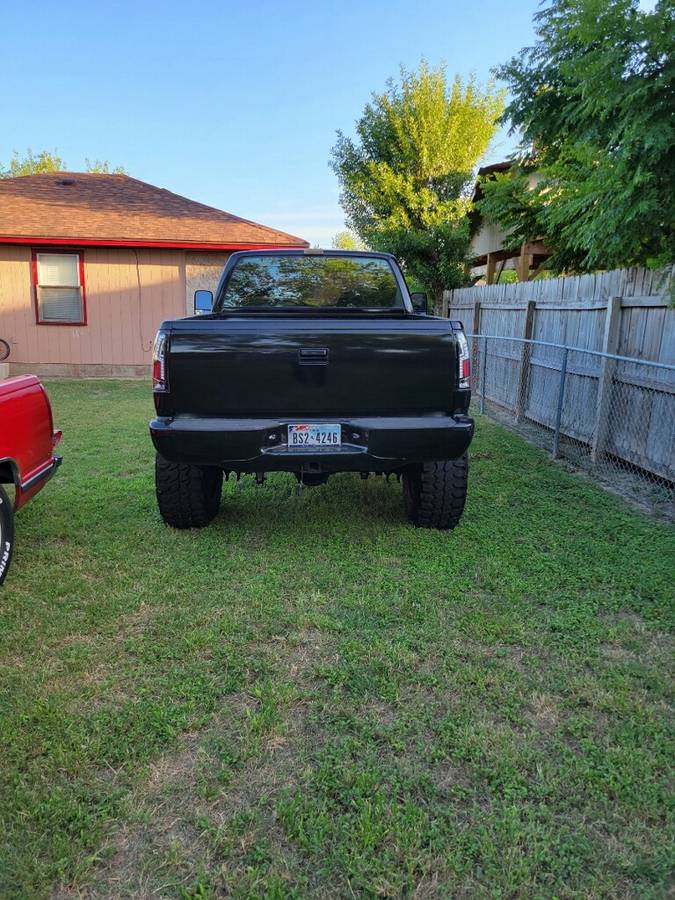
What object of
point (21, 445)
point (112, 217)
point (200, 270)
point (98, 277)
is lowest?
point (21, 445)

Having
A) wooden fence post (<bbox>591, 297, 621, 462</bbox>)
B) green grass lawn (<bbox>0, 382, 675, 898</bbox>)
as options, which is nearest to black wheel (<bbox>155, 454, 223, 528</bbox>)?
green grass lawn (<bbox>0, 382, 675, 898</bbox>)

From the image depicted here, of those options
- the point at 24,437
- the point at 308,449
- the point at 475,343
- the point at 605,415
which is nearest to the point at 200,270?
the point at 475,343

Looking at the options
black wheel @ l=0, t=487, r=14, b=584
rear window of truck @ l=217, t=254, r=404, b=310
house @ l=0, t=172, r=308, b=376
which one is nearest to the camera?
black wheel @ l=0, t=487, r=14, b=584

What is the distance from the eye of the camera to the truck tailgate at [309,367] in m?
3.76

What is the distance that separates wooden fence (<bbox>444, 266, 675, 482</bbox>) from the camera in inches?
219

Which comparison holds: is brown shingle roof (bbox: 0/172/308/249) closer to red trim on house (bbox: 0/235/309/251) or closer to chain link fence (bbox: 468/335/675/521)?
red trim on house (bbox: 0/235/309/251)

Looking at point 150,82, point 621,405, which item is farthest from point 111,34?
point 621,405

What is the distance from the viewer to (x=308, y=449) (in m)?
3.86

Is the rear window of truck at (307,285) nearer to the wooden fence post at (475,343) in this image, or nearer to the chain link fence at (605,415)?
the chain link fence at (605,415)

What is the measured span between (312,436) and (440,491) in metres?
1.05

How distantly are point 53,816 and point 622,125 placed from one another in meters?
4.84

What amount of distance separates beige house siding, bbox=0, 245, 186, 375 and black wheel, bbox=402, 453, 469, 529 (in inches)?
407

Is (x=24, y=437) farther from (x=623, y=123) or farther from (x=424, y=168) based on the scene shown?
(x=424, y=168)

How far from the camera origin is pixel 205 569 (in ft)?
12.5
